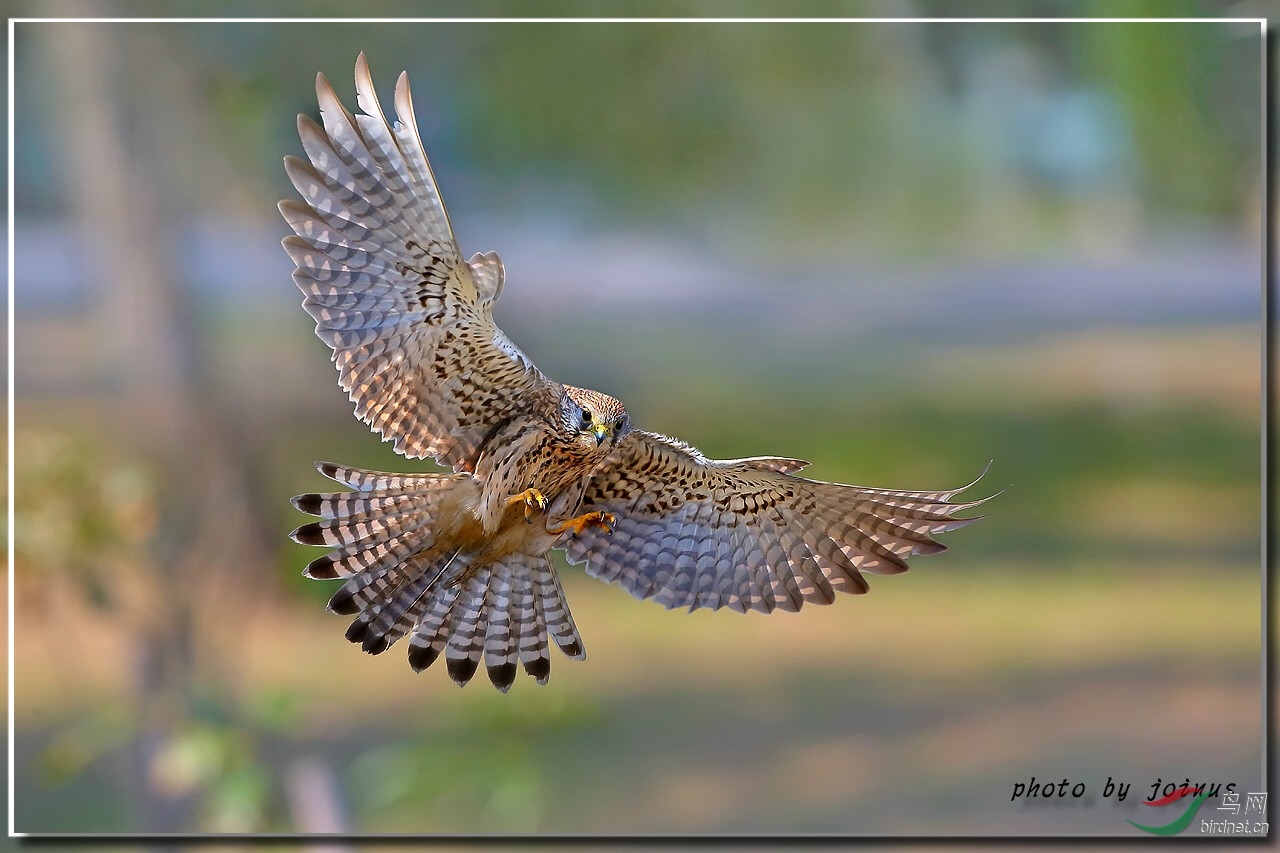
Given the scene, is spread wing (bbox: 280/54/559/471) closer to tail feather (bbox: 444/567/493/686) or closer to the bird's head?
the bird's head

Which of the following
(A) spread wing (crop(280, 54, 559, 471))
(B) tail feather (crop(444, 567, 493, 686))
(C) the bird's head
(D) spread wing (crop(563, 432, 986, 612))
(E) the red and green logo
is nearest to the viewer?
(A) spread wing (crop(280, 54, 559, 471))

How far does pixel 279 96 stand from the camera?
3.31m

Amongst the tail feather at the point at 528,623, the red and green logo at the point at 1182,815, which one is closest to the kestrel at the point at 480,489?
the tail feather at the point at 528,623

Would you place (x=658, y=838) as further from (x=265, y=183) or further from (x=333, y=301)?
(x=265, y=183)

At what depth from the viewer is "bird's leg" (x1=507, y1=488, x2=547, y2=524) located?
1837 mm

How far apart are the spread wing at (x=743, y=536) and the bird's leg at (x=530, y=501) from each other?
15cm

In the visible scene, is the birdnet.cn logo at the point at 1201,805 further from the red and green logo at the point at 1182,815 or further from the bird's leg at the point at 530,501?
the bird's leg at the point at 530,501

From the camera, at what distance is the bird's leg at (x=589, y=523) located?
196cm

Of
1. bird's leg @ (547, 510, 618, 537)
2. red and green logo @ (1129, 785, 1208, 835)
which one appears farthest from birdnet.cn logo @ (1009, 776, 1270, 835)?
bird's leg @ (547, 510, 618, 537)

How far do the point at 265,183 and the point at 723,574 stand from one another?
2.15 meters

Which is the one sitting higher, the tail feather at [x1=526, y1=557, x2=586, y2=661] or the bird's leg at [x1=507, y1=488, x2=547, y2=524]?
the bird's leg at [x1=507, y1=488, x2=547, y2=524]

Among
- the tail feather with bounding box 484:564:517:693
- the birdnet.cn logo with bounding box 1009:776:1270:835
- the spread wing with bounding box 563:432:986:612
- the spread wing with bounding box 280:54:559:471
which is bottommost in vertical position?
the birdnet.cn logo with bounding box 1009:776:1270:835

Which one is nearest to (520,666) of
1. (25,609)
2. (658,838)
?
(658,838)

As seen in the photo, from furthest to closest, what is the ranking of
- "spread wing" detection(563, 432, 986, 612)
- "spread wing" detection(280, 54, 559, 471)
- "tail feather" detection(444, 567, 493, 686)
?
1. "spread wing" detection(563, 432, 986, 612)
2. "tail feather" detection(444, 567, 493, 686)
3. "spread wing" detection(280, 54, 559, 471)
